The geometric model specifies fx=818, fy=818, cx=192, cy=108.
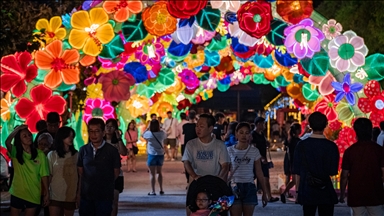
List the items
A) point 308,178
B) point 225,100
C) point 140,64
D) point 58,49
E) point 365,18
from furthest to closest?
point 225,100 → point 365,18 → point 140,64 → point 58,49 → point 308,178

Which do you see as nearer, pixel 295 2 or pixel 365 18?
pixel 295 2

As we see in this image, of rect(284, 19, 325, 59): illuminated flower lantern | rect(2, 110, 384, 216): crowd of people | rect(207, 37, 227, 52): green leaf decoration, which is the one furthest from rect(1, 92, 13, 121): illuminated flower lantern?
rect(207, 37, 227, 52): green leaf decoration

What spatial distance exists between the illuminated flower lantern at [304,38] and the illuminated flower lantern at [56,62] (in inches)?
169

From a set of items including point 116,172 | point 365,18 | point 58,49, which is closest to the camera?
point 116,172

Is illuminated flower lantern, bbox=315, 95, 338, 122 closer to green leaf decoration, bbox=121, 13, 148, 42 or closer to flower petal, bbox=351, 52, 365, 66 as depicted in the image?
flower petal, bbox=351, 52, 365, 66

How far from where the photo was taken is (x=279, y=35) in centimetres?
1681

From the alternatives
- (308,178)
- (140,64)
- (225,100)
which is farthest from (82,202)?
(225,100)

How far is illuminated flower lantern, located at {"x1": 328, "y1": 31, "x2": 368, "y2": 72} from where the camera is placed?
16406 mm

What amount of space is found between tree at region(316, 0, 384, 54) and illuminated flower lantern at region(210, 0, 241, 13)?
7773 mm

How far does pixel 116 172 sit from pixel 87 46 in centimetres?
762

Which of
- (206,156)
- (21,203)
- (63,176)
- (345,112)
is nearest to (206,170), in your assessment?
(206,156)

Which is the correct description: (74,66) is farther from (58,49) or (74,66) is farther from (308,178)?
(308,178)

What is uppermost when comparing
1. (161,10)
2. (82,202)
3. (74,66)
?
(161,10)

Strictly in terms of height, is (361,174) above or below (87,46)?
below
